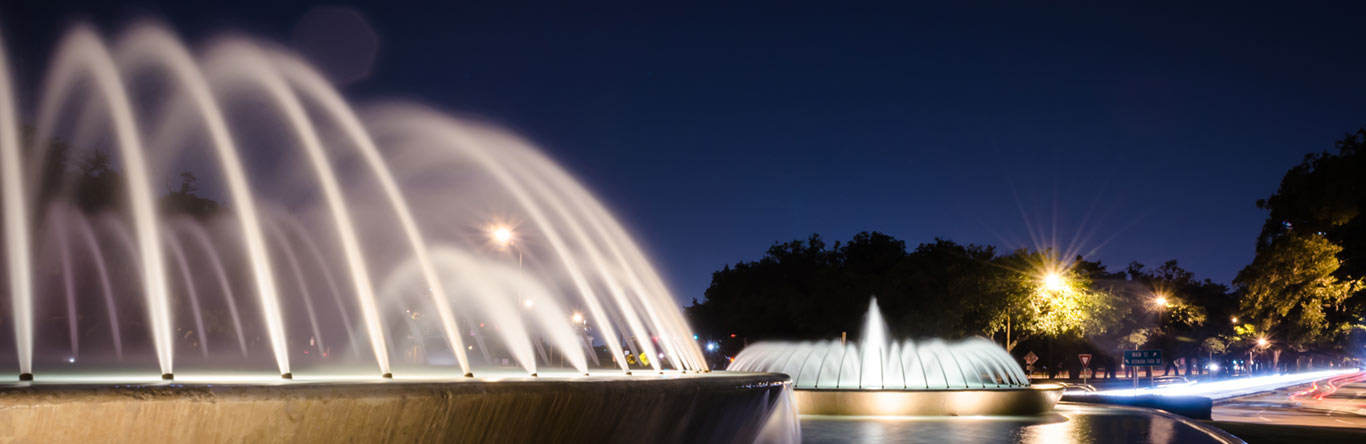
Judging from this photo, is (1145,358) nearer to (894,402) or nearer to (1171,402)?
(1171,402)

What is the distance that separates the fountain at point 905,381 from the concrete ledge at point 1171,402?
2465mm

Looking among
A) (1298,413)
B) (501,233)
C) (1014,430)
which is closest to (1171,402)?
(1298,413)

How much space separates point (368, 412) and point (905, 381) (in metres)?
24.2

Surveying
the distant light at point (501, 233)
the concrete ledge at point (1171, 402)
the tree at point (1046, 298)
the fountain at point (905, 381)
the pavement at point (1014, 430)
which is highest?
the distant light at point (501, 233)

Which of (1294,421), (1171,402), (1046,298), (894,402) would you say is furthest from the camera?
(1046,298)

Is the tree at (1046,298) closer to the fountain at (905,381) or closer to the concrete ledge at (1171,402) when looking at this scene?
the fountain at (905,381)

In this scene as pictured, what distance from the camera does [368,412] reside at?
5316 mm

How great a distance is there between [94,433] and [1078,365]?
72157 millimetres

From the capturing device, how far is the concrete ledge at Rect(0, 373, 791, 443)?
4215 mm

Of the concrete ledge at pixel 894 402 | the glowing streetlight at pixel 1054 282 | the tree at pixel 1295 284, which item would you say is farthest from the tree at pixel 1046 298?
the concrete ledge at pixel 894 402

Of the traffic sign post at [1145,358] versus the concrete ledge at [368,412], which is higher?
the concrete ledge at [368,412]

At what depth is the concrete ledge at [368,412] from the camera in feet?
13.8

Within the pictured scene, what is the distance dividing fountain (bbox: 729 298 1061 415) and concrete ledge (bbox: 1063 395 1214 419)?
2.47m

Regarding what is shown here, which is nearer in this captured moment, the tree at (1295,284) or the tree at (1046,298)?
the tree at (1295,284)
